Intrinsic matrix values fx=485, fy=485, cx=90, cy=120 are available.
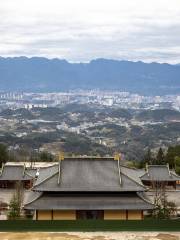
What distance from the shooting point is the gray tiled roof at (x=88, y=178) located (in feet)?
81.7

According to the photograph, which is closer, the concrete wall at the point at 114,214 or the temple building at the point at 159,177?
the concrete wall at the point at 114,214

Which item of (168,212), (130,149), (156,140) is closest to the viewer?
(168,212)

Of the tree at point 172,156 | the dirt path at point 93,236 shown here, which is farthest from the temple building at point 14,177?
the dirt path at point 93,236

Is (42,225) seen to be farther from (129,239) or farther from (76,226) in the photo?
(129,239)

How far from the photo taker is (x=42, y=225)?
67.9 ft

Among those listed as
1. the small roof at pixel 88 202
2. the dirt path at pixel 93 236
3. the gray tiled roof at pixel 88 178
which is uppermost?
the gray tiled roof at pixel 88 178

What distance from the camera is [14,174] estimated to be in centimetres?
4950

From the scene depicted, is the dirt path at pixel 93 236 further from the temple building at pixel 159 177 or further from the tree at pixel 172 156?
the tree at pixel 172 156

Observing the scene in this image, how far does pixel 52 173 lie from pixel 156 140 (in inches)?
5900

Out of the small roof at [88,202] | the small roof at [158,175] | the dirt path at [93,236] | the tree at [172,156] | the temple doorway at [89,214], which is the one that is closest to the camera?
the dirt path at [93,236]

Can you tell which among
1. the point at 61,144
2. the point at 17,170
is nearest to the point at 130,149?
the point at 61,144

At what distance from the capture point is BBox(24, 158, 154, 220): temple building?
24344 mm

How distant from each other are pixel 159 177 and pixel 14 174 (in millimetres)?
14679

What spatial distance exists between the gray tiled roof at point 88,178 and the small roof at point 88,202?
45 cm
